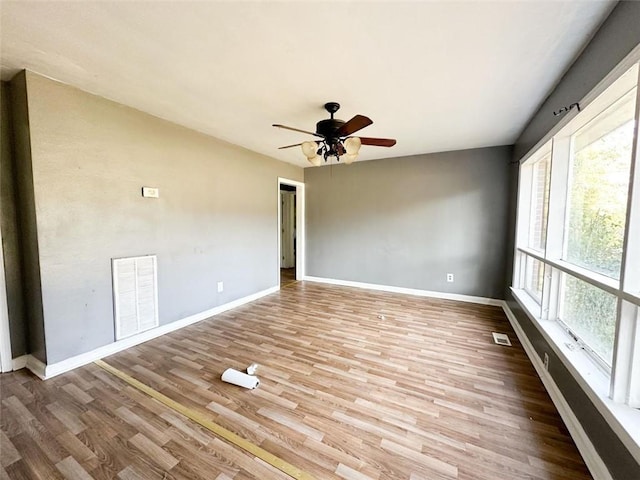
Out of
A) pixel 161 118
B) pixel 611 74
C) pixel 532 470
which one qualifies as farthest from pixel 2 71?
pixel 532 470

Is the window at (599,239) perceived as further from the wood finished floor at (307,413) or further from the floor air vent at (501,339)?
the wood finished floor at (307,413)

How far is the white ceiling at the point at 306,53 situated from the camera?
1.37 m

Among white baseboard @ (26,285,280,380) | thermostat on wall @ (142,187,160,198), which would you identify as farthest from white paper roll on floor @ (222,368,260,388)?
thermostat on wall @ (142,187,160,198)

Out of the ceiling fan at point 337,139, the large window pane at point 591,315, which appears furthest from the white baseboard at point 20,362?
the large window pane at point 591,315

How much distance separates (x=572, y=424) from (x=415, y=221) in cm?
330

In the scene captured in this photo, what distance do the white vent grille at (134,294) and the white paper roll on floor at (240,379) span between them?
1.32 meters

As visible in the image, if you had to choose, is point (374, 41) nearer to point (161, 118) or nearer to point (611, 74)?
point (611, 74)

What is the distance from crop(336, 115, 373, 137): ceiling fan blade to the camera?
6.46 ft

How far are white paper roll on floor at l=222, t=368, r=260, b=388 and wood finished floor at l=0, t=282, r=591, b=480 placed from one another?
0.17 ft

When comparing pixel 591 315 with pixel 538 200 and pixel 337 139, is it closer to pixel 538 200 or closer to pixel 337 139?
pixel 538 200

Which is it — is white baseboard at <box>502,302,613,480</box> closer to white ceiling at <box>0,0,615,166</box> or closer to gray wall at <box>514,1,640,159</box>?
gray wall at <box>514,1,640,159</box>

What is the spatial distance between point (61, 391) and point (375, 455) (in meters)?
2.40

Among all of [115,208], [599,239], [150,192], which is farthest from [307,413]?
[150,192]

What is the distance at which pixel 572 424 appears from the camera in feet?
5.18
